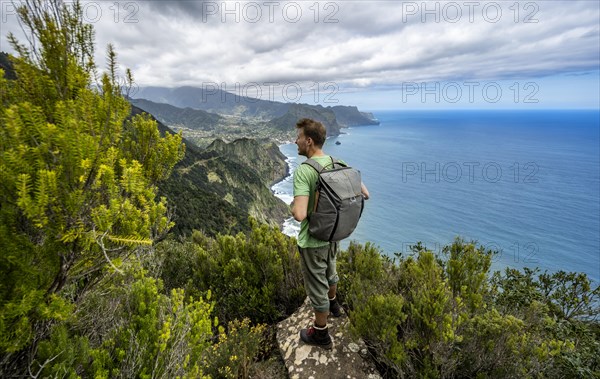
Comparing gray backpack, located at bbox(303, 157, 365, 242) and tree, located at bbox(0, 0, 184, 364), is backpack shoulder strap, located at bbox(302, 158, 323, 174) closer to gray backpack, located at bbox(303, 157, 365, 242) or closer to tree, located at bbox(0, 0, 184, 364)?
gray backpack, located at bbox(303, 157, 365, 242)

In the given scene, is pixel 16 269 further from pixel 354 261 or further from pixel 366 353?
pixel 354 261

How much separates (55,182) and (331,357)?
4.06 metres

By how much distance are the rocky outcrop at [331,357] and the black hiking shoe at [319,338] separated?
99mm

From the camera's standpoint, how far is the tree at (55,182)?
1.64 m

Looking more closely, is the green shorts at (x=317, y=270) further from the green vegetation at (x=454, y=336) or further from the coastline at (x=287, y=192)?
the coastline at (x=287, y=192)

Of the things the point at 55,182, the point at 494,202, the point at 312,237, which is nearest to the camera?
the point at 55,182

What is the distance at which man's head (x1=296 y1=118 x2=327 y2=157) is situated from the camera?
355 centimetres

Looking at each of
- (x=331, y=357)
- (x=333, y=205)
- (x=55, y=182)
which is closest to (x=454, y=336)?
(x=331, y=357)

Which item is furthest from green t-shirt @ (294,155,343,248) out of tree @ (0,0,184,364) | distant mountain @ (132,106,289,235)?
distant mountain @ (132,106,289,235)

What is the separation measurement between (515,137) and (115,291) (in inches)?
9271

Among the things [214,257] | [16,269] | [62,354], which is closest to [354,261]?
[214,257]

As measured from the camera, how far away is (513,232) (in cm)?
6194

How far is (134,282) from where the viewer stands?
3.36 metres

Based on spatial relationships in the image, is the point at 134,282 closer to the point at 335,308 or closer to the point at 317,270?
the point at 317,270
